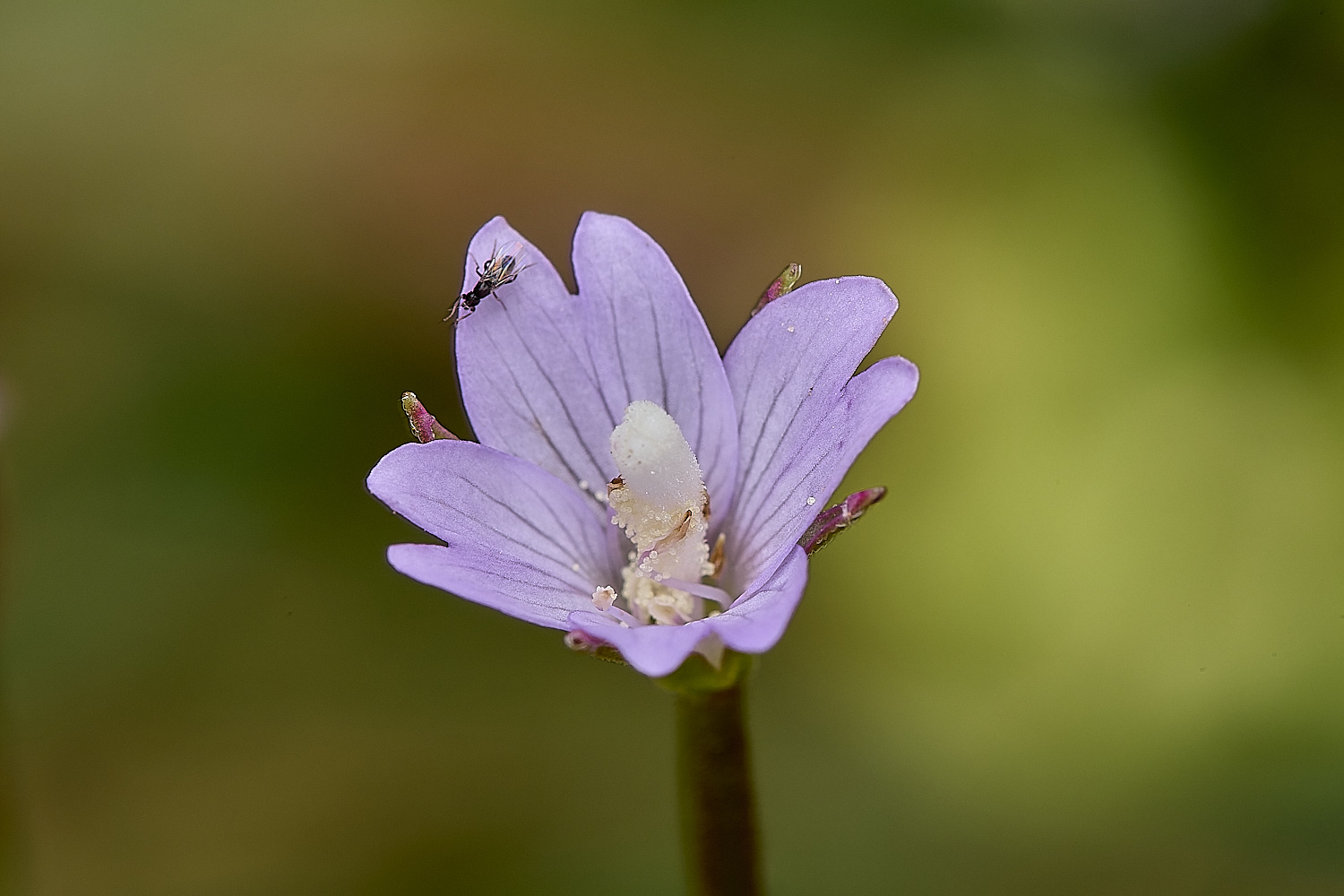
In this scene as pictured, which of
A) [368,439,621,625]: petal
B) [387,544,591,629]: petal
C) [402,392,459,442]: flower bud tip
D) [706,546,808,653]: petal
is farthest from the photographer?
[402,392,459,442]: flower bud tip

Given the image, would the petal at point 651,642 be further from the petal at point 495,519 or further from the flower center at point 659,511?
the flower center at point 659,511

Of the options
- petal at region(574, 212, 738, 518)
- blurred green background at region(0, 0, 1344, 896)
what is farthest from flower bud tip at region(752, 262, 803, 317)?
blurred green background at region(0, 0, 1344, 896)

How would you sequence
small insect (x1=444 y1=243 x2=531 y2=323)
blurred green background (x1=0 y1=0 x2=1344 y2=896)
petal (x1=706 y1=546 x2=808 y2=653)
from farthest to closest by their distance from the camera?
blurred green background (x1=0 y1=0 x2=1344 y2=896), small insect (x1=444 y1=243 x2=531 y2=323), petal (x1=706 y1=546 x2=808 y2=653)

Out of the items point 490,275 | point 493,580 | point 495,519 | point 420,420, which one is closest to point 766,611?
point 493,580

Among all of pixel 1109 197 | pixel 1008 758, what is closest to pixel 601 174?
pixel 1109 197

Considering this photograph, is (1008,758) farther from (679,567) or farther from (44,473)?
(44,473)

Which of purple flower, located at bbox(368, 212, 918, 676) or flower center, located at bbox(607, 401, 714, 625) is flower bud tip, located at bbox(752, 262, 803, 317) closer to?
purple flower, located at bbox(368, 212, 918, 676)
